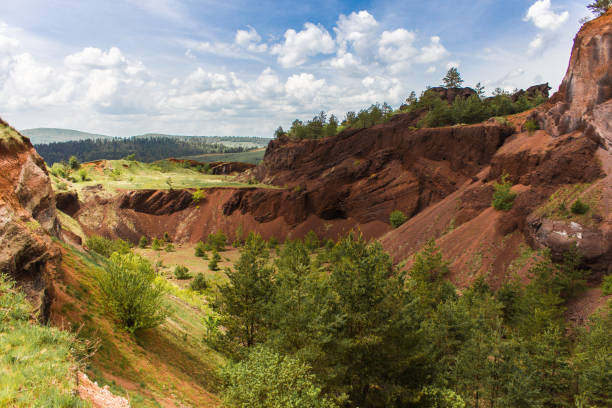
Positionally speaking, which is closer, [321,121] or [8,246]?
[8,246]

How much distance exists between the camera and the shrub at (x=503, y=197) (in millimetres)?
35812

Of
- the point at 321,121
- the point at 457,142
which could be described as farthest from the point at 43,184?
the point at 321,121

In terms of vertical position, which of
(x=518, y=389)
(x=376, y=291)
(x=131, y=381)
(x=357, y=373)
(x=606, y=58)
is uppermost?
(x=606, y=58)

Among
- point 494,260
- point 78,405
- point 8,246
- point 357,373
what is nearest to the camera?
point 78,405

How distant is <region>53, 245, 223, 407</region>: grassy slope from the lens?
29.4 ft

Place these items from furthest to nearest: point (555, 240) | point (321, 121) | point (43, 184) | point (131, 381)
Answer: point (321, 121) → point (555, 240) → point (43, 184) → point (131, 381)

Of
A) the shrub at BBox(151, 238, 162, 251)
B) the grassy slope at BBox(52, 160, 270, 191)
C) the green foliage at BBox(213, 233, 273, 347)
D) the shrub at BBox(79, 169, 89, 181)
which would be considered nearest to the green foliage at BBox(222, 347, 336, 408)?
the green foliage at BBox(213, 233, 273, 347)

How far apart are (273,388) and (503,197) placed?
37.0m

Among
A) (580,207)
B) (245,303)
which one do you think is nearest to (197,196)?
(245,303)

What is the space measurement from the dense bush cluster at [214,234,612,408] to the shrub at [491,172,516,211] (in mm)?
15934

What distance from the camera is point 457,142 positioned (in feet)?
170

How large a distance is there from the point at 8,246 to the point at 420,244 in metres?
40.9

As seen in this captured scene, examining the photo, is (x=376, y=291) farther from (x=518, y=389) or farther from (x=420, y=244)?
(x=420, y=244)

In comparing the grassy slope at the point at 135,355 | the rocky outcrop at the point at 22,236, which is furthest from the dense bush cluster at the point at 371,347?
the rocky outcrop at the point at 22,236
